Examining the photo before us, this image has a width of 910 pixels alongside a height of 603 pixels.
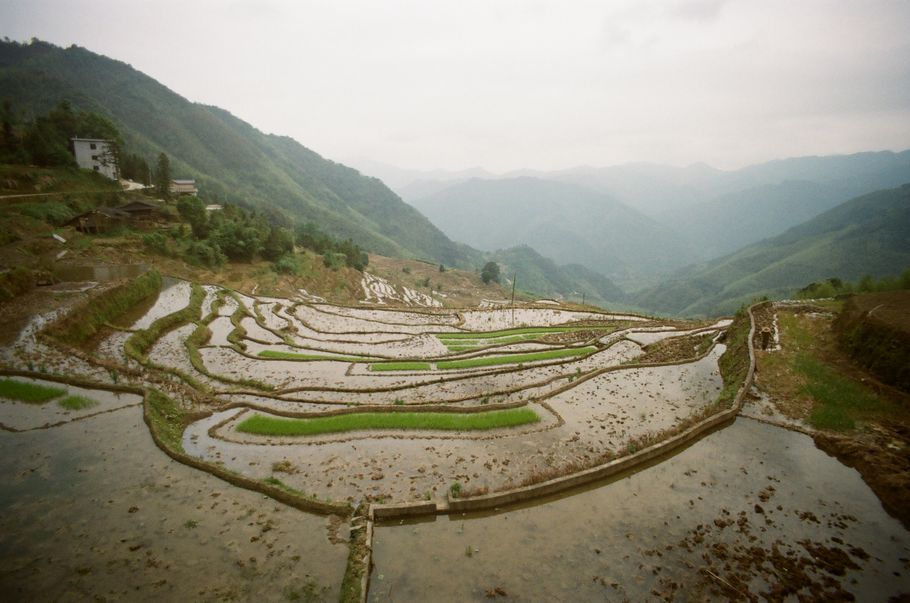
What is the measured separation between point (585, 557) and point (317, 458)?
9687 millimetres

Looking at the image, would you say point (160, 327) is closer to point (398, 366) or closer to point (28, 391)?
point (28, 391)

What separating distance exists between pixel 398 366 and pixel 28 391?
17.2m

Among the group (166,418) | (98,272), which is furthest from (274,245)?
(166,418)

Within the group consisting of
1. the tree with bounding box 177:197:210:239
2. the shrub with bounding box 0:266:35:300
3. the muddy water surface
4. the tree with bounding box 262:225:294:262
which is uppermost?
the tree with bounding box 177:197:210:239

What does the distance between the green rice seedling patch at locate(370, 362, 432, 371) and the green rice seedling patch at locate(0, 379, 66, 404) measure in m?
14.8

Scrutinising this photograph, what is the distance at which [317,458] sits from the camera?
47.8 feet

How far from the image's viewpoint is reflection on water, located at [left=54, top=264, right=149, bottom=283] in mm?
32469

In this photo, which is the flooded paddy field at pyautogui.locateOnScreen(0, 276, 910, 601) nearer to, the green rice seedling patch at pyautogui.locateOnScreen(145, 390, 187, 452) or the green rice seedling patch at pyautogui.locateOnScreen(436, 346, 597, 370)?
the green rice seedling patch at pyautogui.locateOnScreen(145, 390, 187, 452)

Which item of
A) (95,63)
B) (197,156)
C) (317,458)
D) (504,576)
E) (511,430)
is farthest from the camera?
(95,63)

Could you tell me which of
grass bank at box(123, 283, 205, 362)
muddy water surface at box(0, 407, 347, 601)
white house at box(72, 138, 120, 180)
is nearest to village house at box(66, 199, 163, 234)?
grass bank at box(123, 283, 205, 362)

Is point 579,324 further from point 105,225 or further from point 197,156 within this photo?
point 197,156

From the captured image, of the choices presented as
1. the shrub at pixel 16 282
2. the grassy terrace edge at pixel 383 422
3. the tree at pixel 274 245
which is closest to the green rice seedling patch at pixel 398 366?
the grassy terrace edge at pixel 383 422

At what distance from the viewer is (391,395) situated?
21.0 meters

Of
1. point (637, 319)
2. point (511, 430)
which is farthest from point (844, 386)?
point (637, 319)
